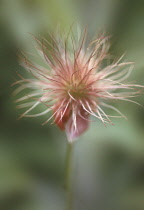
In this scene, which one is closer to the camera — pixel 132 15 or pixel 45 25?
pixel 45 25

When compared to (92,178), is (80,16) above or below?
above

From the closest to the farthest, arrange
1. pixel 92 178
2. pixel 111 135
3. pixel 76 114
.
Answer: pixel 76 114
pixel 111 135
pixel 92 178

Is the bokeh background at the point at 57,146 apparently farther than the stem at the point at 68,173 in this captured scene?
Yes

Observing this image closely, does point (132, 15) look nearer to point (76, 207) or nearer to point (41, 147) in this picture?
point (41, 147)

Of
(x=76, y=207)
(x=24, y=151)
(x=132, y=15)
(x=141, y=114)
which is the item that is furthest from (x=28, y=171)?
(x=132, y=15)

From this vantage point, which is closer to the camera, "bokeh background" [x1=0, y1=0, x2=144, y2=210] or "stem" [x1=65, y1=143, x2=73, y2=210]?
"stem" [x1=65, y1=143, x2=73, y2=210]

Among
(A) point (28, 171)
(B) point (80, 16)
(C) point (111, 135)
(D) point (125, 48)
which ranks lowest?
(A) point (28, 171)

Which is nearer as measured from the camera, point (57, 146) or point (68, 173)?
point (68, 173)

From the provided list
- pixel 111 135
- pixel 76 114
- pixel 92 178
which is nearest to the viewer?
pixel 76 114
